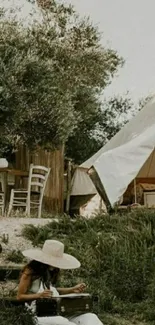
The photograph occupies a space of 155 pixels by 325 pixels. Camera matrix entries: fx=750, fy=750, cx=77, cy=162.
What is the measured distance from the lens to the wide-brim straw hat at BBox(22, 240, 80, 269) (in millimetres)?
6230

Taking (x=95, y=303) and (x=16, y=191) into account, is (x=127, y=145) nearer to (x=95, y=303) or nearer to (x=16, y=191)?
(x=16, y=191)

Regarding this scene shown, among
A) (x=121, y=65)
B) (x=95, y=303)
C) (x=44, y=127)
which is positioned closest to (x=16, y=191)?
(x=44, y=127)

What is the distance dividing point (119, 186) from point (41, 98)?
12.1ft

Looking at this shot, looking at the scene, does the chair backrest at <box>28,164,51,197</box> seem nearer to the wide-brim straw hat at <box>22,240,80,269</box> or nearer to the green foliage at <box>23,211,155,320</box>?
the green foliage at <box>23,211,155,320</box>

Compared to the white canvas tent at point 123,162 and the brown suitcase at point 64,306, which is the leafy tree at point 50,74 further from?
the brown suitcase at point 64,306

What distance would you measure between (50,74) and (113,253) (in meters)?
8.07

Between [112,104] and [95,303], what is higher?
[112,104]

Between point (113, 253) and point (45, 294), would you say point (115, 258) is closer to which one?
point (113, 253)

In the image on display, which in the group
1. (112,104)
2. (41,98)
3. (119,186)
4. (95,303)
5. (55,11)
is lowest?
(95,303)

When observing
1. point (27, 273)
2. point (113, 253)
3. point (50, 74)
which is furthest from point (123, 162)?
point (27, 273)

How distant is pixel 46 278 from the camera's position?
6.32 metres

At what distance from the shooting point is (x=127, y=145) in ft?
47.5

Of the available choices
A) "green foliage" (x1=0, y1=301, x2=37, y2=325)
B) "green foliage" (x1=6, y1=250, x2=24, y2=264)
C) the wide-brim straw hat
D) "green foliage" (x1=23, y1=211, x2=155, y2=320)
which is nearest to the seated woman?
the wide-brim straw hat

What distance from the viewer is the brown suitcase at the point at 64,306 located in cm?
606
